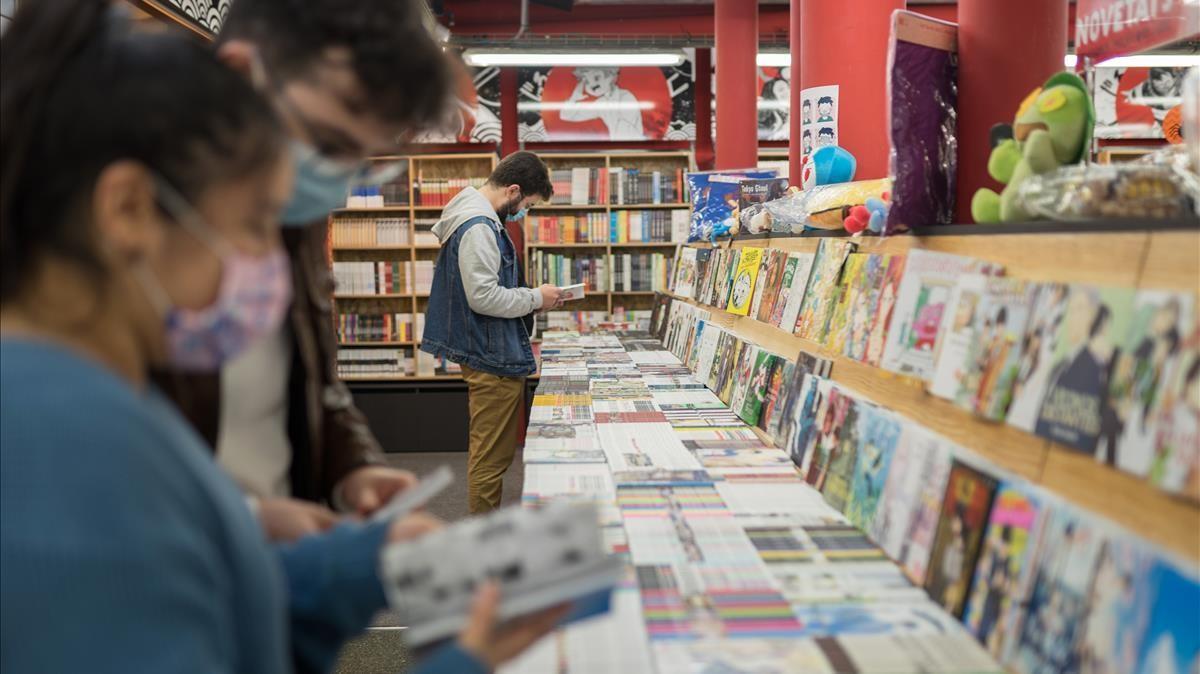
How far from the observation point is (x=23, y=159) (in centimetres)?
79

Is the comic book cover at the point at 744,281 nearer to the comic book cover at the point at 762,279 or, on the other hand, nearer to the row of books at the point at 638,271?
the comic book cover at the point at 762,279

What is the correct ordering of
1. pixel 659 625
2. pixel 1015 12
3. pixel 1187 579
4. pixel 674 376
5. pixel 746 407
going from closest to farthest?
pixel 1187 579 → pixel 659 625 → pixel 1015 12 → pixel 746 407 → pixel 674 376

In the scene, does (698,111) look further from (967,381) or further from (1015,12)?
(967,381)

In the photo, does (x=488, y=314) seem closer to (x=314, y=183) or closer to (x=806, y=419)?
(x=806, y=419)

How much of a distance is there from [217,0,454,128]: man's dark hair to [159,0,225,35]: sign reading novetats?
10.7 feet

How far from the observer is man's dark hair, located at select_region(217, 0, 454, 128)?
1.08m

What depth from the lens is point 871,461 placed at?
1.76m

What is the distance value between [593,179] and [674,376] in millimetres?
4278

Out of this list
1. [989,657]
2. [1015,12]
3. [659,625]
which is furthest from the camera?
[1015,12]

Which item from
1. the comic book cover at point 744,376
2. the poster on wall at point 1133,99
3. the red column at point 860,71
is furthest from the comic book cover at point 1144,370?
the poster on wall at point 1133,99

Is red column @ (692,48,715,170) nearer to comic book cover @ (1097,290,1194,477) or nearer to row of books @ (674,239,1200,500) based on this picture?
row of books @ (674,239,1200,500)

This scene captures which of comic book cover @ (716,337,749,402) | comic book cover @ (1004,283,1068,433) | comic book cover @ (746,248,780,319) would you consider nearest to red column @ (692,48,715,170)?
comic book cover @ (746,248,780,319)

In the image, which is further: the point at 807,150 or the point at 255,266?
the point at 807,150

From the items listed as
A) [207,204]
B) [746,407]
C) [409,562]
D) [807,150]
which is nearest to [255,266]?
[207,204]
